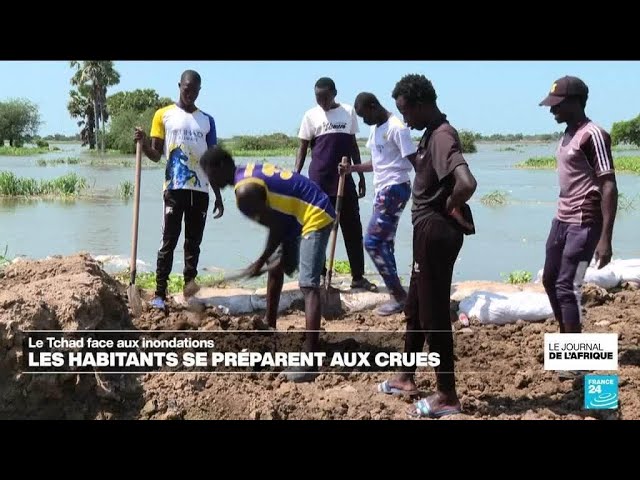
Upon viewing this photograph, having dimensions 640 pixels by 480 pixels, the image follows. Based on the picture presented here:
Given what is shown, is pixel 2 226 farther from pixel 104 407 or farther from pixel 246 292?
pixel 104 407

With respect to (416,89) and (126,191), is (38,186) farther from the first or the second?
(416,89)

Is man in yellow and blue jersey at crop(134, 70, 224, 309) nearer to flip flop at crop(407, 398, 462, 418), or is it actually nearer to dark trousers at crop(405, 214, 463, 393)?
dark trousers at crop(405, 214, 463, 393)

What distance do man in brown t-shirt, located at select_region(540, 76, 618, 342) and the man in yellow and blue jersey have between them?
7.72 feet

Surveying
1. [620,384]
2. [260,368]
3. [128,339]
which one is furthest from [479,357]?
[128,339]

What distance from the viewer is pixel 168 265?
5.01 m

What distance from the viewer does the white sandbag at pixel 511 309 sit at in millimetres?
4883

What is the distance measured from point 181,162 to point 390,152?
1516 millimetres

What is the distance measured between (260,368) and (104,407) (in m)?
0.88

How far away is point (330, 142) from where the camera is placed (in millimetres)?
5457

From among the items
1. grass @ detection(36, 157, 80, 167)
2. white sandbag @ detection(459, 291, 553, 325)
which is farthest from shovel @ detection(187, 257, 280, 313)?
grass @ detection(36, 157, 80, 167)

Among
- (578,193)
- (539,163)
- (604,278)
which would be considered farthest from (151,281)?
(539,163)

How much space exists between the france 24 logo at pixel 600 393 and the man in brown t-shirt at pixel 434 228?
657 millimetres

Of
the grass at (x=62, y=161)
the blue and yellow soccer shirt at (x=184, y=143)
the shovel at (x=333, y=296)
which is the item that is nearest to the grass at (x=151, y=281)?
the shovel at (x=333, y=296)

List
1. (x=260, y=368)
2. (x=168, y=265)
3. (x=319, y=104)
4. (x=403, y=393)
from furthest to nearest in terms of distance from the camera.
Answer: (x=319, y=104) < (x=168, y=265) < (x=260, y=368) < (x=403, y=393)
